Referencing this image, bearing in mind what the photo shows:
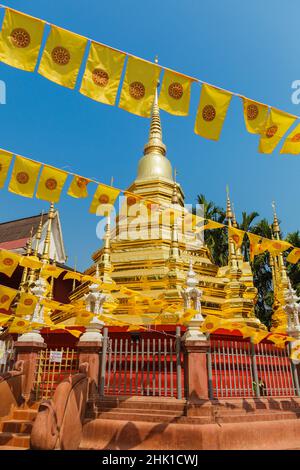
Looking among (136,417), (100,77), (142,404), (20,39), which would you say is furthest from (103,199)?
(136,417)

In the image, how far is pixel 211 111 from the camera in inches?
300

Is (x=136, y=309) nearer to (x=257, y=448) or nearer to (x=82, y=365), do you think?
(x=82, y=365)

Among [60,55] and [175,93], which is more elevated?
[60,55]

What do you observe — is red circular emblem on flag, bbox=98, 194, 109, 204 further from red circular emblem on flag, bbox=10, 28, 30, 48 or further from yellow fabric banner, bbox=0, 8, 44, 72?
red circular emblem on flag, bbox=10, 28, 30, 48

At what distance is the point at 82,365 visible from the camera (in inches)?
332

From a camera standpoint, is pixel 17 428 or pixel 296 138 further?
pixel 17 428

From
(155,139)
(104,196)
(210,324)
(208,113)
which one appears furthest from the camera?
(155,139)

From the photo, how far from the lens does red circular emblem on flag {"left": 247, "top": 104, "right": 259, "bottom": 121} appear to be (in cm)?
756

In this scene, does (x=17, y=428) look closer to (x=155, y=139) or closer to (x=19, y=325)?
(x=19, y=325)

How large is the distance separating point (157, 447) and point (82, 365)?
264cm

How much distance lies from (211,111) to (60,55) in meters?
3.40

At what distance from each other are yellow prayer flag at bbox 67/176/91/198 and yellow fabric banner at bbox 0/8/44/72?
3312 mm

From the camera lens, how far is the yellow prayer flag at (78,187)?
9.63 metres

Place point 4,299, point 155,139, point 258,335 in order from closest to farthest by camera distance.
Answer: point 258,335 < point 4,299 < point 155,139
